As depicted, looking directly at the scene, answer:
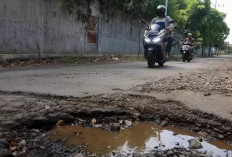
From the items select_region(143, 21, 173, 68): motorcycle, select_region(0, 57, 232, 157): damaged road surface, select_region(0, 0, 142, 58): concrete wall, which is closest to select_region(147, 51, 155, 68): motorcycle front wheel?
select_region(143, 21, 173, 68): motorcycle

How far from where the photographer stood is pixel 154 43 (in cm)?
745

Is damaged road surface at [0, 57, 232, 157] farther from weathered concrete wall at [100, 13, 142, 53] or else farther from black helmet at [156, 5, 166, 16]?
weathered concrete wall at [100, 13, 142, 53]

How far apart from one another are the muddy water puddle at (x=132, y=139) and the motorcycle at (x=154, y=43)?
523 cm

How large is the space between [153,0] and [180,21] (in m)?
5.07

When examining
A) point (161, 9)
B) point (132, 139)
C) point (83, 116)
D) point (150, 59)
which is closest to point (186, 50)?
point (161, 9)

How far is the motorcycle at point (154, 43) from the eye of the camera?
7.49 m

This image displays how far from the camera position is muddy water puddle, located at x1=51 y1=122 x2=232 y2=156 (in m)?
1.93

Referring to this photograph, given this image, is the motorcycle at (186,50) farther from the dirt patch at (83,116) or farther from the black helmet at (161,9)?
the dirt patch at (83,116)

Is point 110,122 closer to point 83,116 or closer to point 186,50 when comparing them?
point 83,116

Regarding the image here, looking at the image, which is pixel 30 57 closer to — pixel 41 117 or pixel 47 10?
pixel 47 10

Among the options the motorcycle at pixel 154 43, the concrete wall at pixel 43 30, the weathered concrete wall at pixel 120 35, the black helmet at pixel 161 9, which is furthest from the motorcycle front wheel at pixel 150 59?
the weathered concrete wall at pixel 120 35

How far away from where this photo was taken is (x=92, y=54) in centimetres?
1203

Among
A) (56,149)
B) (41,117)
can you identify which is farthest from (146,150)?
(41,117)

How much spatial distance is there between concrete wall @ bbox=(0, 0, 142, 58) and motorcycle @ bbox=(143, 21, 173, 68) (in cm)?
352
